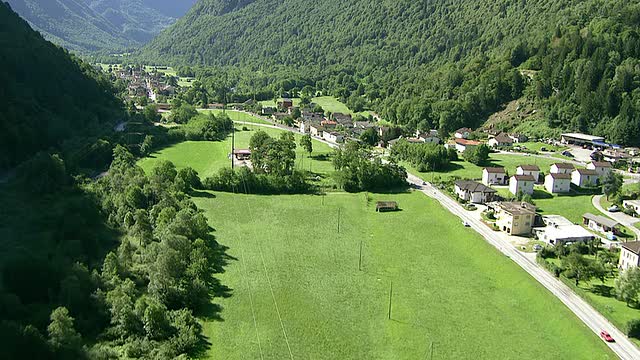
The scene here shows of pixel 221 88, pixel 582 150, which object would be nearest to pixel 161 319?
pixel 582 150

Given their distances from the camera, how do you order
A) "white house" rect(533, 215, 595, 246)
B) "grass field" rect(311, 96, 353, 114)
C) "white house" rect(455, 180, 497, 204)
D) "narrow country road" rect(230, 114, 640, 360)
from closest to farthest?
"narrow country road" rect(230, 114, 640, 360), "white house" rect(533, 215, 595, 246), "white house" rect(455, 180, 497, 204), "grass field" rect(311, 96, 353, 114)

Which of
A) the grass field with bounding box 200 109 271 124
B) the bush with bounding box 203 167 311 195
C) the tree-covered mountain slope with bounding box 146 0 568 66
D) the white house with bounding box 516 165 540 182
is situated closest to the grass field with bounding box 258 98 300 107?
→ the grass field with bounding box 200 109 271 124

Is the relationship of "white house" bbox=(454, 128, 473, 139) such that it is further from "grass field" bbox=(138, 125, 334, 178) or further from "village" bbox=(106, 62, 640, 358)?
"grass field" bbox=(138, 125, 334, 178)

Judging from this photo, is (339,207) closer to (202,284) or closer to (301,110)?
(202,284)

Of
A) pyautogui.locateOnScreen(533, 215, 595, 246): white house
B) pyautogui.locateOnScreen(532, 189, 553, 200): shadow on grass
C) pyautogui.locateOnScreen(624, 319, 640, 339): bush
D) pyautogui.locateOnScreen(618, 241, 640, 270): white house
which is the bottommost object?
pyautogui.locateOnScreen(624, 319, 640, 339): bush

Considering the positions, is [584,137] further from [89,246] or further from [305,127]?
[89,246]

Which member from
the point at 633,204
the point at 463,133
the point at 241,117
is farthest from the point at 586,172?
the point at 241,117
